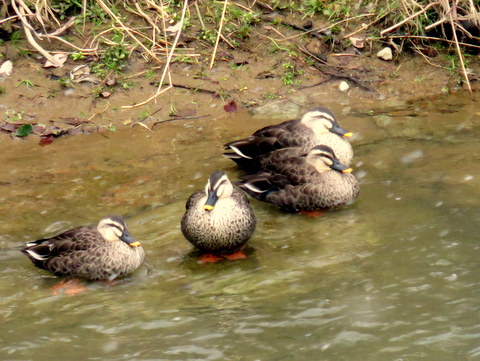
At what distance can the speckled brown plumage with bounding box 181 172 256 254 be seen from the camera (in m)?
7.16

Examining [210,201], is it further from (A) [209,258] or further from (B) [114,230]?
(B) [114,230]

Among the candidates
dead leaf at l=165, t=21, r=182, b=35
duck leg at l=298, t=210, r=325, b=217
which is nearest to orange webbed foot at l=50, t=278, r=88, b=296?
duck leg at l=298, t=210, r=325, b=217

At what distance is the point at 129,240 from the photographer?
6965mm

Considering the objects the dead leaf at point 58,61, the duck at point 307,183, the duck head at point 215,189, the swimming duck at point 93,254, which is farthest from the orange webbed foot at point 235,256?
the dead leaf at point 58,61

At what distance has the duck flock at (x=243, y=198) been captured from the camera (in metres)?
6.97

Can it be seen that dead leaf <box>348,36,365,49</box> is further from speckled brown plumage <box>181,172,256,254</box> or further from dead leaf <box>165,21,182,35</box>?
speckled brown plumage <box>181,172,256,254</box>

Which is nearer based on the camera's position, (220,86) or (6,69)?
(6,69)

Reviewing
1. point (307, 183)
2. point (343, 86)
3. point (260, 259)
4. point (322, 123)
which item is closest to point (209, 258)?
point (260, 259)

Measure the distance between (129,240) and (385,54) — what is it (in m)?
5.47

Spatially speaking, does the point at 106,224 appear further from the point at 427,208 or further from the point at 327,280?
the point at 427,208

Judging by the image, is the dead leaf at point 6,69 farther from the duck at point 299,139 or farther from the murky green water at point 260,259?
the duck at point 299,139

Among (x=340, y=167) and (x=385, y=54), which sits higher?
(x=385, y=54)

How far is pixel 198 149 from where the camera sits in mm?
9492

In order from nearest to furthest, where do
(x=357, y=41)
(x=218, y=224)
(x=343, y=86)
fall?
(x=218, y=224), (x=343, y=86), (x=357, y=41)
